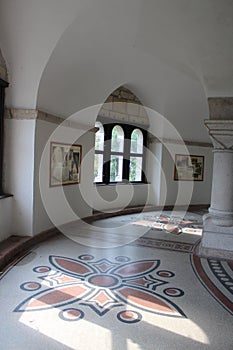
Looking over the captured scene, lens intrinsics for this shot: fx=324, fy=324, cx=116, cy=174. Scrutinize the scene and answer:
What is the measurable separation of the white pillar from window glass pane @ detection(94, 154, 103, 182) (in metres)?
3.31

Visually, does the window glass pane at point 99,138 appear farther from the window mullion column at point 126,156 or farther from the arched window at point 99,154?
the window mullion column at point 126,156

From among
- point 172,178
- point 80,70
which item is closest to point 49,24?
point 80,70

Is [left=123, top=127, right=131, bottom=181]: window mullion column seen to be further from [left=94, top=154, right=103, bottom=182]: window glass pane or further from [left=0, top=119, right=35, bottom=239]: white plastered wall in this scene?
[left=0, top=119, right=35, bottom=239]: white plastered wall

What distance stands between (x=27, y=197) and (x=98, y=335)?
2695mm

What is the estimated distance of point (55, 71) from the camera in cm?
469

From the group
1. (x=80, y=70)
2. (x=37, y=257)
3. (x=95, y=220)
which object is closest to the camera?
(x=37, y=257)

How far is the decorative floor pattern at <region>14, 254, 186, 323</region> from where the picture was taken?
9.55ft

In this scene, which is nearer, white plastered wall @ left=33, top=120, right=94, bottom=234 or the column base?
the column base

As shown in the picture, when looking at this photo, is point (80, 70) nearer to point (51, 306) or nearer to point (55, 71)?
point (55, 71)

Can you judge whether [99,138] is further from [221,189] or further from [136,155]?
[221,189]

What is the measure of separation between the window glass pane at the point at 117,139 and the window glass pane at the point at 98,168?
493 millimetres

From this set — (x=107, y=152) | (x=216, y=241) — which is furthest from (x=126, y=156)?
(x=216, y=241)

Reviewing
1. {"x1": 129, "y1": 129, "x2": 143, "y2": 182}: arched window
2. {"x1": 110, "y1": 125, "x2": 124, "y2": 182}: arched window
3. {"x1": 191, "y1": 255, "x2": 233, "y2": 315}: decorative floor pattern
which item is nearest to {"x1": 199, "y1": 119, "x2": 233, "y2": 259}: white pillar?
{"x1": 191, "y1": 255, "x2": 233, "y2": 315}: decorative floor pattern

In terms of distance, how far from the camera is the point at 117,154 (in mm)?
7848
